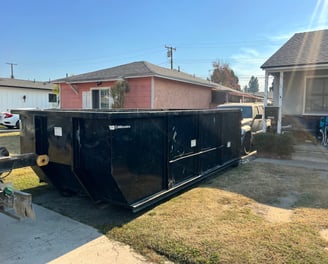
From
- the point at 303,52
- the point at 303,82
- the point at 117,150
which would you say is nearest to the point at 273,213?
the point at 117,150

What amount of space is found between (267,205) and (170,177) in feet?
5.40

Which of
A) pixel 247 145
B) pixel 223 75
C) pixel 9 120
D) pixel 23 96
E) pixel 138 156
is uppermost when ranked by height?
pixel 223 75

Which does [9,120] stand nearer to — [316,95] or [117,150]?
[117,150]

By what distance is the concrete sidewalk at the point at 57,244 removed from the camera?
9.30ft

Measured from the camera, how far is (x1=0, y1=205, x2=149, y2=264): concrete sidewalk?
284 cm

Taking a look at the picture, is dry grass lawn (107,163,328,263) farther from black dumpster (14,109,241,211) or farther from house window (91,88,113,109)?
house window (91,88,113,109)

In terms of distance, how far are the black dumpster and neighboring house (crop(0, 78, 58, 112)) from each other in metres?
23.7

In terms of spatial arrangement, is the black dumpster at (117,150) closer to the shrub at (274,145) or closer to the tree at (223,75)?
the shrub at (274,145)

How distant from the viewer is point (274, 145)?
841cm

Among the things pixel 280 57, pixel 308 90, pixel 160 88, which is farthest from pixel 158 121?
pixel 160 88

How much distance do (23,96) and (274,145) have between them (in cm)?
2736

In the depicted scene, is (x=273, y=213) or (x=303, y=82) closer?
→ (x=273, y=213)

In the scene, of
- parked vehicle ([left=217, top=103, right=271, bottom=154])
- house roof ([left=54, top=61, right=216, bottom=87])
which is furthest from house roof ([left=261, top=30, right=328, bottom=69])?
house roof ([left=54, top=61, right=216, bottom=87])

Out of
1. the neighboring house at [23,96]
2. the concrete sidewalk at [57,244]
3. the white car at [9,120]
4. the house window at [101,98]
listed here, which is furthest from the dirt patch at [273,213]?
the neighboring house at [23,96]
